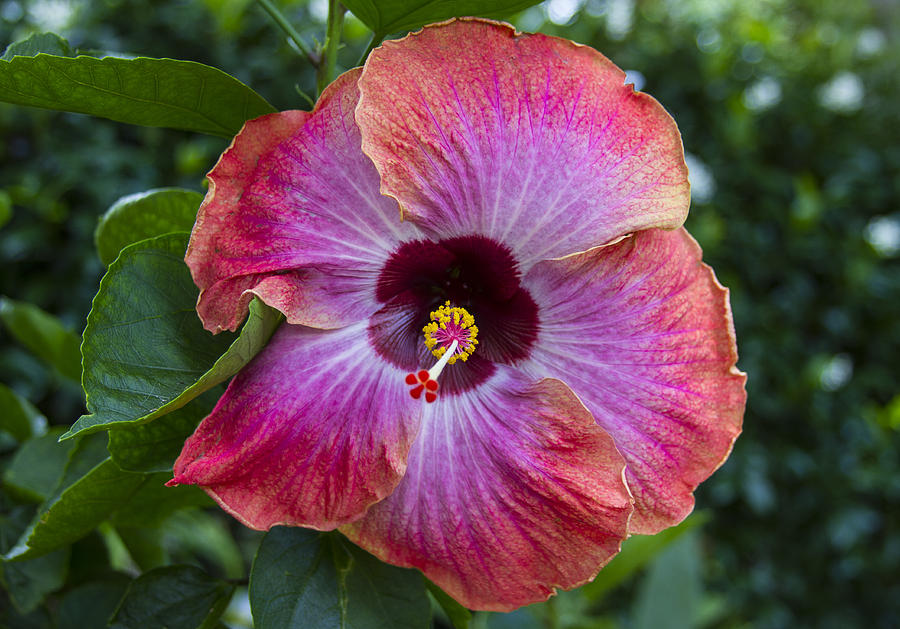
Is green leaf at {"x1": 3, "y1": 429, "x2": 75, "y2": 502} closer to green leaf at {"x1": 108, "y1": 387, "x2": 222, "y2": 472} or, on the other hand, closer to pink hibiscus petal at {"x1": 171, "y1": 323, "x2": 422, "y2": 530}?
green leaf at {"x1": 108, "y1": 387, "x2": 222, "y2": 472}

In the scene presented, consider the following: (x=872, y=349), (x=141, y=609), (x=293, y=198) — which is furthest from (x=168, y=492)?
(x=872, y=349)

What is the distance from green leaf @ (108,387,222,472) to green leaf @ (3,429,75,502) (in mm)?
251

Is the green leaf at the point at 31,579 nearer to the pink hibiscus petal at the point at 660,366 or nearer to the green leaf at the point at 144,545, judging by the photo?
the green leaf at the point at 144,545

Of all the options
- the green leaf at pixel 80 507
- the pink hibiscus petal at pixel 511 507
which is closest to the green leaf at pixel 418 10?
the pink hibiscus petal at pixel 511 507

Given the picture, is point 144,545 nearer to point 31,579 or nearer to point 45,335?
point 31,579

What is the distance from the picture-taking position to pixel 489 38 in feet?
1.87

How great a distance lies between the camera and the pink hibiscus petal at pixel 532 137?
1.84ft

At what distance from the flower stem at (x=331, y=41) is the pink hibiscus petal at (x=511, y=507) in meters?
0.37

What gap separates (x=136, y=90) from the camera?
2.03ft

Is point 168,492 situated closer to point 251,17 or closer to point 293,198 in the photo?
point 293,198

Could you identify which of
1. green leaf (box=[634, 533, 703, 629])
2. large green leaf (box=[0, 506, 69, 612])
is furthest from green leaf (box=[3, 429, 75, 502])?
green leaf (box=[634, 533, 703, 629])

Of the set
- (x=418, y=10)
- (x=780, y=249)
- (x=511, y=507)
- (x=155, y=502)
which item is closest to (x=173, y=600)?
(x=155, y=502)

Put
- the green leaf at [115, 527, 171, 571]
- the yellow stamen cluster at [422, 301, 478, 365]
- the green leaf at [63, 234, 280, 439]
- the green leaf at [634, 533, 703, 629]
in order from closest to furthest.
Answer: the green leaf at [63, 234, 280, 439], the yellow stamen cluster at [422, 301, 478, 365], the green leaf at [115, 527, 171, 571], the green leaf at [634, 533, 703, 629]

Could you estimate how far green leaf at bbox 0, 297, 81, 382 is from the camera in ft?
3.33
